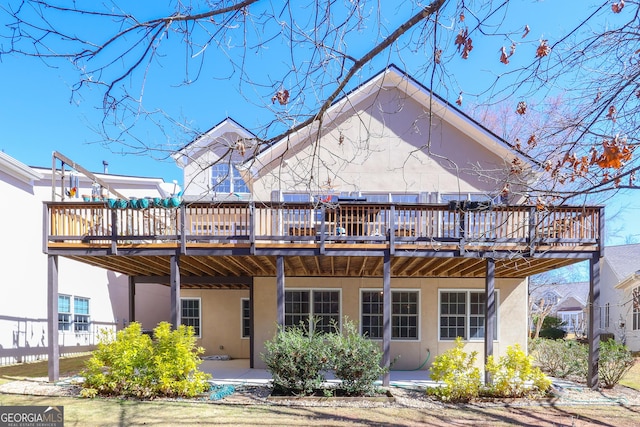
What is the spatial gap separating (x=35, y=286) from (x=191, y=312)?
493cm

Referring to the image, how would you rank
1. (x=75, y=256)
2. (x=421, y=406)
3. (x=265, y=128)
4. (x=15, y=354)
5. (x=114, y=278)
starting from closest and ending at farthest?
(x=265, y=128)
(x=421, y=406)
(x=75, y=256)
(x=15, y=354)
(x=114, y=278)

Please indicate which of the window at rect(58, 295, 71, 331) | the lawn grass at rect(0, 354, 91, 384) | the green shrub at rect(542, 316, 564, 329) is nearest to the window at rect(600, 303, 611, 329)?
the green shrub at rect(542, 316, 564, 329)

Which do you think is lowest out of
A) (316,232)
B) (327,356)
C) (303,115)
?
(327,356)

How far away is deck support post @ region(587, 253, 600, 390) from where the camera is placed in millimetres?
8258

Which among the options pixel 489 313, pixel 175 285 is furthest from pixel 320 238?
pixel 489 313

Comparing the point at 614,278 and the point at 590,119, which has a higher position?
the point at 590,119

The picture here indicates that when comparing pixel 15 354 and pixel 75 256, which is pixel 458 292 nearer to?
pixel 75 256

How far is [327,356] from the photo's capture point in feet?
24.9

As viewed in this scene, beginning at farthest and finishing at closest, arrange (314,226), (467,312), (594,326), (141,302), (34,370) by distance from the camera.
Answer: (141,302), (467,312), (34,370), (314,226), (594,326)

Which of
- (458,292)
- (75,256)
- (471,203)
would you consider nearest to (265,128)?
(471,203)

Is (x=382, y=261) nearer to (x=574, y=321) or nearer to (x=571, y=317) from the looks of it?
(x=574, y=321)

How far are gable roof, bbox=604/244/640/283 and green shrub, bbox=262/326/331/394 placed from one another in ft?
56.4

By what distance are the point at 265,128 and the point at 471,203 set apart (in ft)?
19.3

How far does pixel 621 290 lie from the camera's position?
19.2 metres
